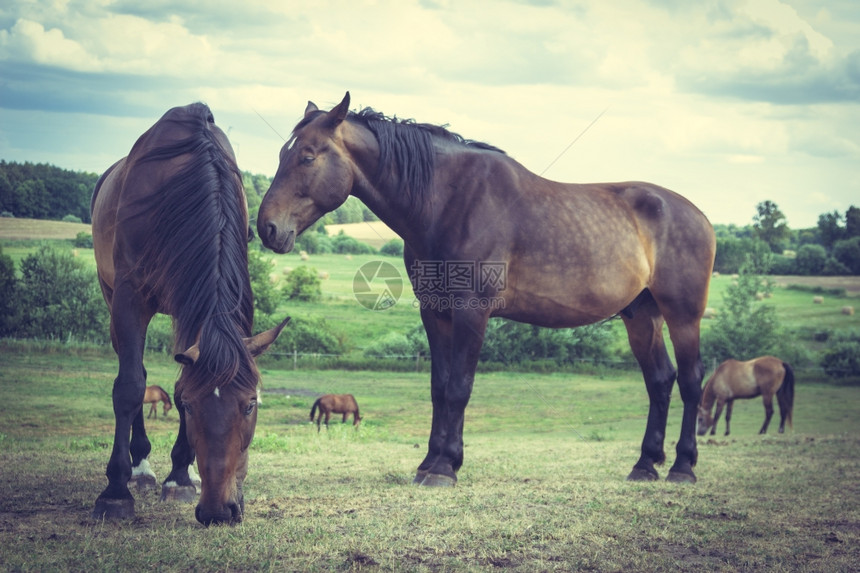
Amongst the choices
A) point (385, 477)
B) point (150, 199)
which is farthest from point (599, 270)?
point (150, 199)

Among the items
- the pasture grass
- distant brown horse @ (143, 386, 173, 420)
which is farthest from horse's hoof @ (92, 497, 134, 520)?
distant brown horse @ (143, 386, 173, 420)

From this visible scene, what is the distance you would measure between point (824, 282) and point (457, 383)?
44215mm

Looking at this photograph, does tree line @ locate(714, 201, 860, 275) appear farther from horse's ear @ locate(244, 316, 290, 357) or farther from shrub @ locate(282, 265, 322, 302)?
horse's ear @ locate(244, 316, 290, 357)

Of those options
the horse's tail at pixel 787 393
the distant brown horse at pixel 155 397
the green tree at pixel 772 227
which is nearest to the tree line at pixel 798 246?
the green tree at pixel 772 227

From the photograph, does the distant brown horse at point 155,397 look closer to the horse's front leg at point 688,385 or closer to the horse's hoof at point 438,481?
the horse's hoof at point 438,481

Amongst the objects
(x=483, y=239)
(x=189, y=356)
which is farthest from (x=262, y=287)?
(x=189, y=356)

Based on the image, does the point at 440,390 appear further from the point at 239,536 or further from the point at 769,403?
the point at 769,403

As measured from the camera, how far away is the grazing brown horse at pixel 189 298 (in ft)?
13.6

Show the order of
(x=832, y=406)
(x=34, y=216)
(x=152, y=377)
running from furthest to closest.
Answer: (x=832, y=406)
(x=152, y=377)
(x=34, y=216)

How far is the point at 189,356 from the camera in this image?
4141 millimetres

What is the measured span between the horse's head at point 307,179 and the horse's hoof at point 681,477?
4.14 m

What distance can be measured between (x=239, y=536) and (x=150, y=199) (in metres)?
2.50

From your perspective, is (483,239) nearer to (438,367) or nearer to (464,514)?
(438,367)

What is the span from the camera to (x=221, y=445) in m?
4.12
